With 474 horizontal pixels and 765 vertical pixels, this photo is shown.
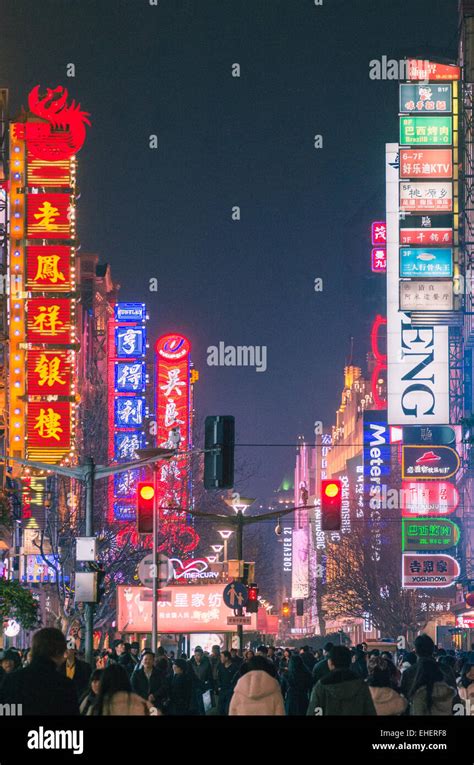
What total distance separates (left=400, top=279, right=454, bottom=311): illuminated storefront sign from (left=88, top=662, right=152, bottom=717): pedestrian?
172 feet

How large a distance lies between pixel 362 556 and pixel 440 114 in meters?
24.2

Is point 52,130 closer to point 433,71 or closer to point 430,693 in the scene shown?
point 433,71

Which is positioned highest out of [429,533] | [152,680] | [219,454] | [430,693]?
[429,533]

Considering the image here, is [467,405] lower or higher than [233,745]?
higher

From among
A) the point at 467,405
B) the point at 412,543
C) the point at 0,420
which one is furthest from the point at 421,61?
the point at 0,420

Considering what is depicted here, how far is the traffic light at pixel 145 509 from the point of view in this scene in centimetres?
3042

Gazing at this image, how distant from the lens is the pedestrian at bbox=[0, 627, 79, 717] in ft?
34.1

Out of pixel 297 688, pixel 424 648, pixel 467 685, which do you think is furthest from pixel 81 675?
pixel 424 648

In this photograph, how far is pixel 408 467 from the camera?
6681 cm

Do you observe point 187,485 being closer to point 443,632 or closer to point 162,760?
point 443,632

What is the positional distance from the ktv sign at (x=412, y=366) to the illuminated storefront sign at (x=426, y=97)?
240 centimetres

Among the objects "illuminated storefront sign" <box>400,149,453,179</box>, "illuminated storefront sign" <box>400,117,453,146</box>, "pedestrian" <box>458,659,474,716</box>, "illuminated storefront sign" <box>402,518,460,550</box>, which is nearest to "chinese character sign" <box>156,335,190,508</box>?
"illuminated storefront sign" <box>402,518,460,550</box>

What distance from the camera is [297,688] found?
72.4ft

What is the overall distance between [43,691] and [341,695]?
3413 millimetres
